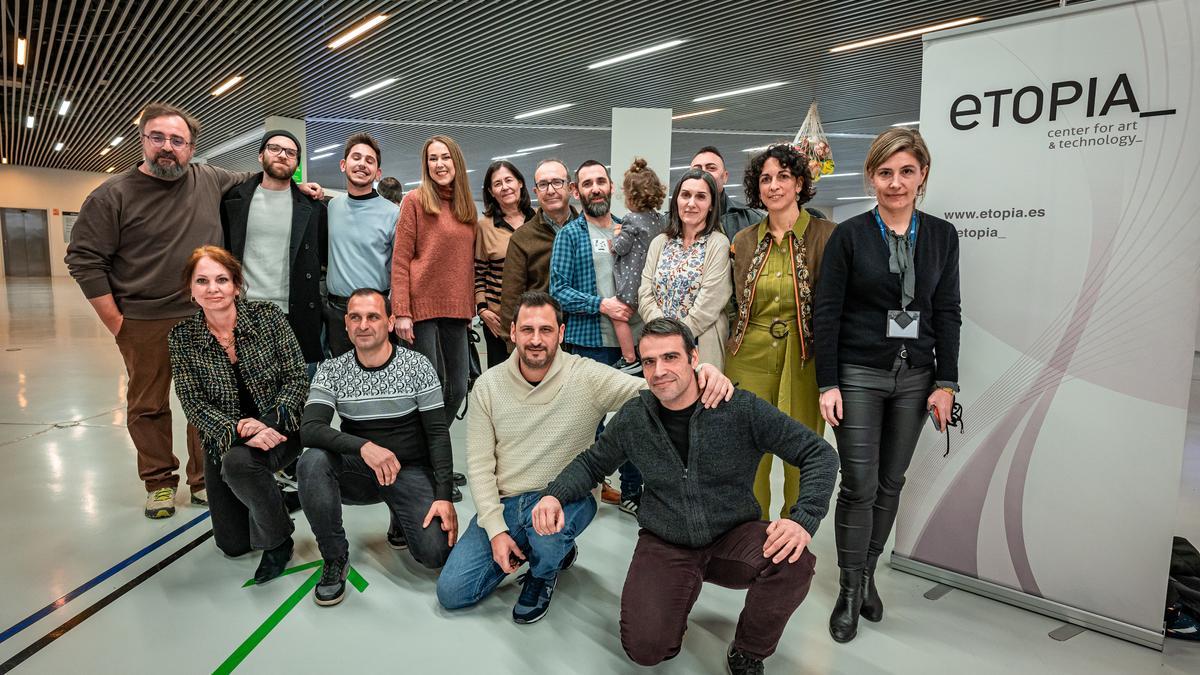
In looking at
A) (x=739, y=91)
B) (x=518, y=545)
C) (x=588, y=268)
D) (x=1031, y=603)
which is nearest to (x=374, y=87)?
(x=739, y=91)

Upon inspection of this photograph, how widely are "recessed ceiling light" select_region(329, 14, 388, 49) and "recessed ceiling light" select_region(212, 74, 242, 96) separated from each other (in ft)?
7.12

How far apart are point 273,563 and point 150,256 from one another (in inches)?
59.2

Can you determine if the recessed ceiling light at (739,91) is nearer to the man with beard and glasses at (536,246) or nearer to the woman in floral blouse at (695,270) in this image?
the man with beard and glasses at (536,246)

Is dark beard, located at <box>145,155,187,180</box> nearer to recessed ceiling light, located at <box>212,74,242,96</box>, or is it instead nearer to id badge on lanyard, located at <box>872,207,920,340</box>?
→ id badge on lanyard, located at <box>872,207,920,340</box>

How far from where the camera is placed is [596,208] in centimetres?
281

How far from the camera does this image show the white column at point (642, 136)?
312 inches

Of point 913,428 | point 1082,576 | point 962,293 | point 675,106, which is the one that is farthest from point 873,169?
point 675,106

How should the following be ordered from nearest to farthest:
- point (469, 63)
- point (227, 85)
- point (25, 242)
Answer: point (469, 63) → point (227, 85) → point (25, 242)

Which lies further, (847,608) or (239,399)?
(239,399)

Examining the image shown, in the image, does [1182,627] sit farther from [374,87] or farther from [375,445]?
[374,87]

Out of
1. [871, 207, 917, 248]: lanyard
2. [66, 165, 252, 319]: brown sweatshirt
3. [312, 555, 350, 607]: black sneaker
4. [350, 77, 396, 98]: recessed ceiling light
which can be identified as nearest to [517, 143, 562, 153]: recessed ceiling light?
[350, 77, 396, 98]: recessed ceiling light

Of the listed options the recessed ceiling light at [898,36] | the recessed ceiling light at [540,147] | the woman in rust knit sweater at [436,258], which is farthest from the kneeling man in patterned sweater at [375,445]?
the recessed ceiling light at [540,147]

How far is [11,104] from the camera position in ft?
37.4

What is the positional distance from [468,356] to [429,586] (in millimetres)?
1260
